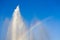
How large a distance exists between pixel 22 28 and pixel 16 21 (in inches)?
51.4

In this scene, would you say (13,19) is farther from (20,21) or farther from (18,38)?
(18,38)

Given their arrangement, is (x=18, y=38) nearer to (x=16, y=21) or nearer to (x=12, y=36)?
(x=12, y=36)

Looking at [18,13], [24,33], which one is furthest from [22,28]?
[18,13]

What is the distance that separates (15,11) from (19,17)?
1.03 m

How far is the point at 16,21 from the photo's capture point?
22.3m

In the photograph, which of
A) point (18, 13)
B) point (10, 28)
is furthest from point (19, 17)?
point (10, 28)

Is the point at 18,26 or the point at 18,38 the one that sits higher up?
the point at 18,26

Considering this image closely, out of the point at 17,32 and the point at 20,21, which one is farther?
the point at 20,21

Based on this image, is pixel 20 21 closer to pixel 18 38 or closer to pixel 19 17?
pixel 19 17

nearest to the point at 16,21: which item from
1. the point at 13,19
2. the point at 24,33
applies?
the point at 13,19

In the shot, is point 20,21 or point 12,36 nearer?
point 12,36

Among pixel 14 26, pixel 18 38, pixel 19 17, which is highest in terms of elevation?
pixel 19 17

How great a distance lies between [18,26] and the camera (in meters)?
21.9

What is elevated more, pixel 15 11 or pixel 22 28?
pixel 15 11
